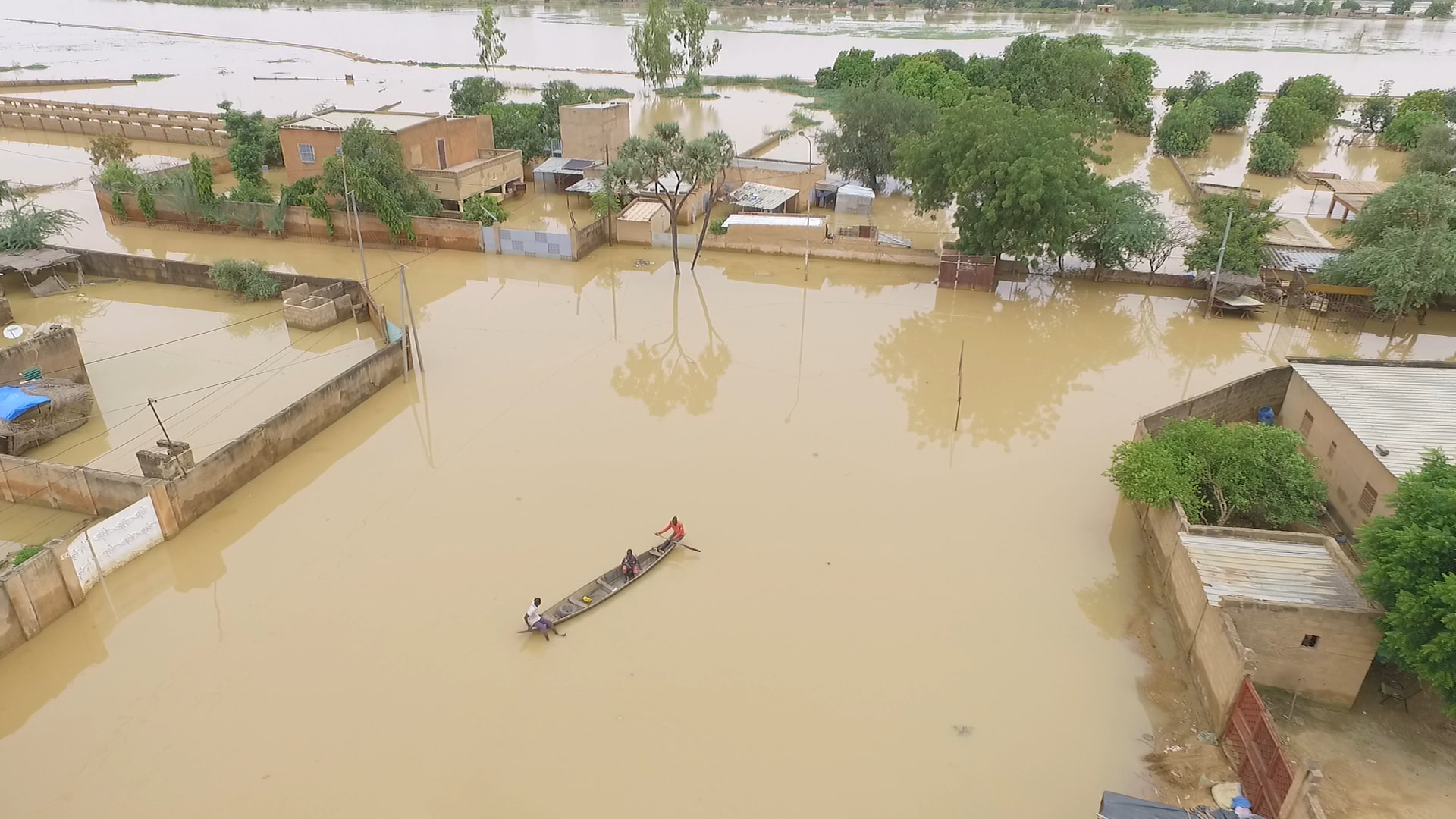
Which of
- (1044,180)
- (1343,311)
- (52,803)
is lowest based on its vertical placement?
(52,803)

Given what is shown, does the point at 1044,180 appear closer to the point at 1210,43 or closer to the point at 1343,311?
the point at 1343,311

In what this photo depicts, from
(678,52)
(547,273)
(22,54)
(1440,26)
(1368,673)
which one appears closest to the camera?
(1368,673)

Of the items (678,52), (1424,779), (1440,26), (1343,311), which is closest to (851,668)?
(1424,779)

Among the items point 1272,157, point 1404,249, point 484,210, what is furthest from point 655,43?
point 1404,249

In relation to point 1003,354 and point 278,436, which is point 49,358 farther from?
point 1003,354

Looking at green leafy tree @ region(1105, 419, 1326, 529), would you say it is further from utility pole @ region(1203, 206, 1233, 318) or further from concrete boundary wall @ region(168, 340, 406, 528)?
concrete boundary wall @ region(168, 340, 406, 528)

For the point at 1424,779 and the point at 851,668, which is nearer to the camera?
the point at 1424,779
